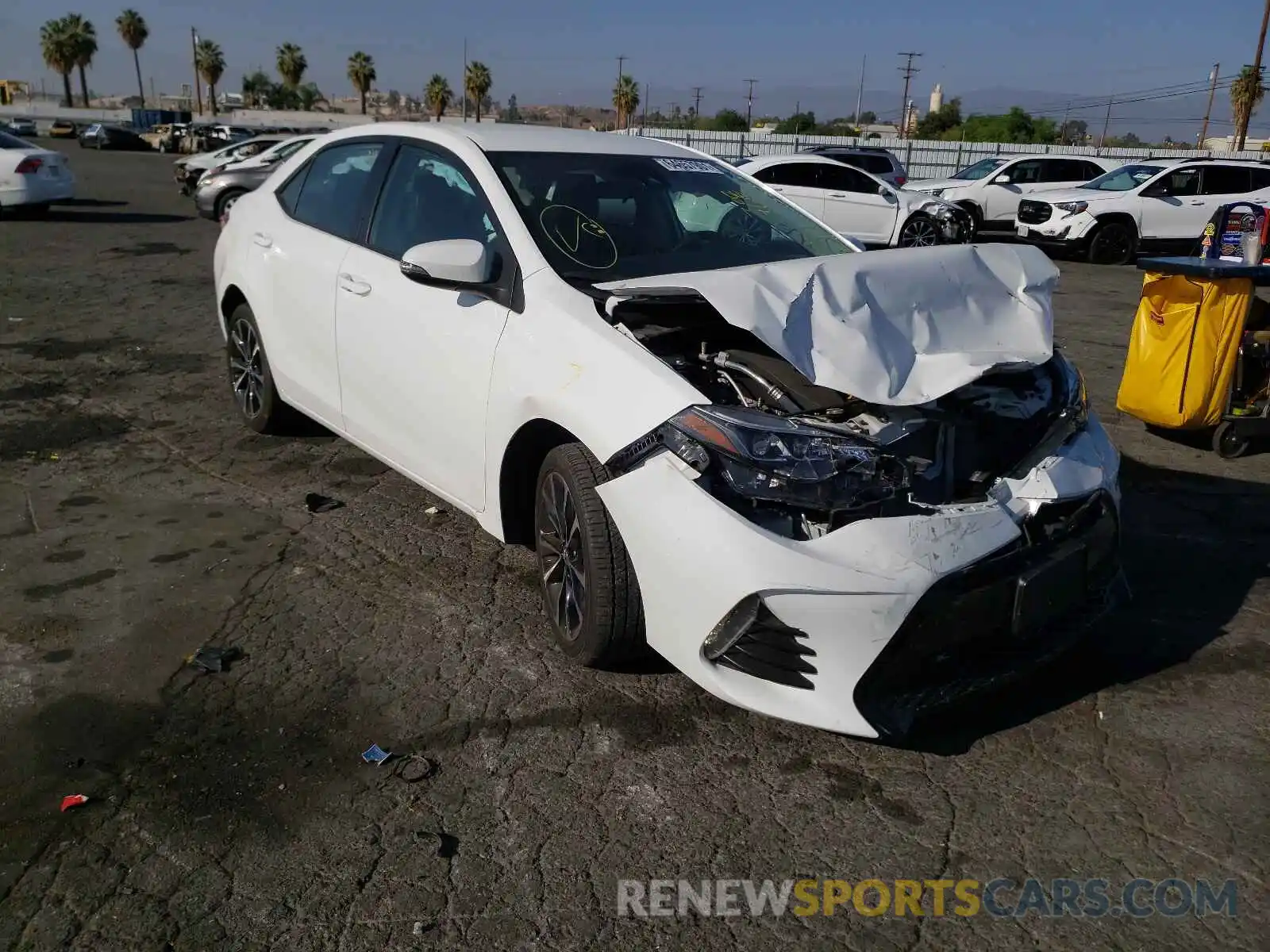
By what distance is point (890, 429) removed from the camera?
9.87 feet

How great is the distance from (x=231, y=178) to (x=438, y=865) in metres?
16.7

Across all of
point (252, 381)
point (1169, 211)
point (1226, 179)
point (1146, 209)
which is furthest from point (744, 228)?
point (1226, 179)

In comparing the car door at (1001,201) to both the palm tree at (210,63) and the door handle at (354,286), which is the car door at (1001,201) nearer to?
the door handle at (354,286)

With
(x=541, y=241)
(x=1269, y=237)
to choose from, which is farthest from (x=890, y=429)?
(x=1269, y=237)

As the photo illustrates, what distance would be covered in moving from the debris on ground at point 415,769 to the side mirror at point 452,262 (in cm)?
161

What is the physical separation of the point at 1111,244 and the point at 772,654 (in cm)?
1607

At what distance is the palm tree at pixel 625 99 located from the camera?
7488 centimetres

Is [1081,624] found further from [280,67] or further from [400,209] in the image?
[280,67]

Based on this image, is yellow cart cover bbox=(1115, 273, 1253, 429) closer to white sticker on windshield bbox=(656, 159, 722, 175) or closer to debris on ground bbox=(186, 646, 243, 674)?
white sticker on windshield bbox=(656, 159, 722, 175)

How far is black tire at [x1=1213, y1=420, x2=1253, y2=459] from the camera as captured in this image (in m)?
5.88

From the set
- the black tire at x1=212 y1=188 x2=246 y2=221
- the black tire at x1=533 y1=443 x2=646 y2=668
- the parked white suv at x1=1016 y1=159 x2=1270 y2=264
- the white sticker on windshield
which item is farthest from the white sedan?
the black tire at x1=533 y1=443 x2=646 y2=668

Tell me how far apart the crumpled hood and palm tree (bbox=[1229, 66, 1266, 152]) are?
1713 inches

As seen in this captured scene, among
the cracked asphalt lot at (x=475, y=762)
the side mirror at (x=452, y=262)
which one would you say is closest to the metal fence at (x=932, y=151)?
the cracked asphalt lot at (x=475, y=762)

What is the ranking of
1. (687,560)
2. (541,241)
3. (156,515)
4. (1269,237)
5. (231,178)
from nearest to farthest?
(687,560) → (541,241) → (156,515) → (1269,237) → (231,178)
